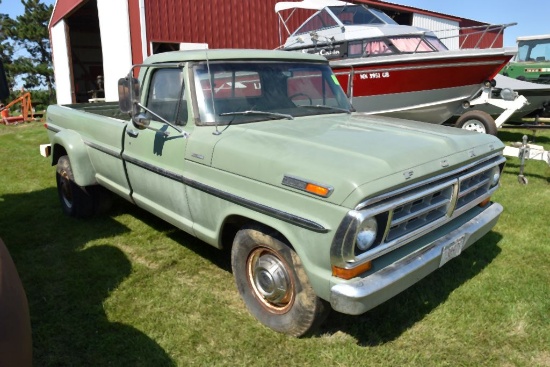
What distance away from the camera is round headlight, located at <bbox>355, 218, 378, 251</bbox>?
7.80ft

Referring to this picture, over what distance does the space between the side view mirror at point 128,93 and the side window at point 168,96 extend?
212mm

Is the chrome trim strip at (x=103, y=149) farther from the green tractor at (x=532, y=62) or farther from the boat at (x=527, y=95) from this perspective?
the green tractor at (x=532, y=62)

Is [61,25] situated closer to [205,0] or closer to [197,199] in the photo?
[205,0]

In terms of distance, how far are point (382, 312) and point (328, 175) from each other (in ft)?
4.46

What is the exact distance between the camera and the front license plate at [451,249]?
2.86m

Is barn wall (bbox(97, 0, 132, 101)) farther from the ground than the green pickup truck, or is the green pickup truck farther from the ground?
barn wall (bbox(97, 0, 132, 101))

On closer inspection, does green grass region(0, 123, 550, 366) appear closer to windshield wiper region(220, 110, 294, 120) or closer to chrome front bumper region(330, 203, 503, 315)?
chrome front bumper region(330, 203, 503, 315)

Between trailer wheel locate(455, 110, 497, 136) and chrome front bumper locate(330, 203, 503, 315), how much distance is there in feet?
17.8

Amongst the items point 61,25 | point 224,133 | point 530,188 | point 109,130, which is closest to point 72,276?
point 109,130

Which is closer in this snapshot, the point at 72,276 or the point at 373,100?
the point at 72,276

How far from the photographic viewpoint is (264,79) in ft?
12.0

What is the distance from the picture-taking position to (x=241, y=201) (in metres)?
2.86

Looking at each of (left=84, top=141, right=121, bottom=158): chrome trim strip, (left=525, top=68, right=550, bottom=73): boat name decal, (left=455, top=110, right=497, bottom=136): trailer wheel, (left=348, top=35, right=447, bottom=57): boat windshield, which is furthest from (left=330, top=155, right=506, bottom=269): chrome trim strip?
(left=525, top=68, right=550, bottom=73): boat name decal

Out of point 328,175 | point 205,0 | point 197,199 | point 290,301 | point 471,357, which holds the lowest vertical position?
point 471,357
